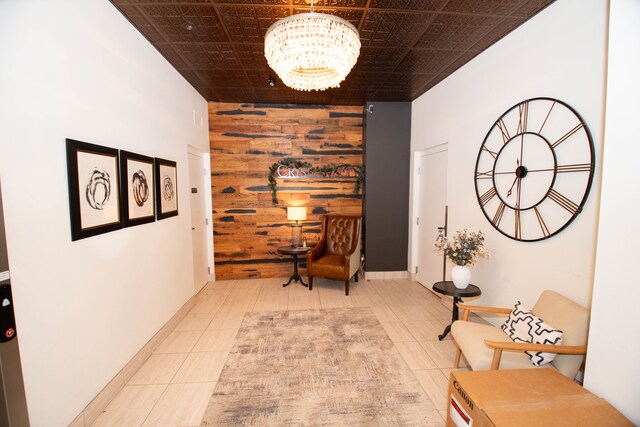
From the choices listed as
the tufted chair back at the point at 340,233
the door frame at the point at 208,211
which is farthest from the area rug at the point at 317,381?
the door frame at the point at 208,211

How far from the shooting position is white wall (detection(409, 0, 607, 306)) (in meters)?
1.92

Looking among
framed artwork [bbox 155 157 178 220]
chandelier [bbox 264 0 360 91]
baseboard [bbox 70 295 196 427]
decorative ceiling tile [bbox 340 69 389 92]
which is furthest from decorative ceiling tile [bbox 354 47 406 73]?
baseboard [bbox 70 295 196 427]

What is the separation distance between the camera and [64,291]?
1679 mm

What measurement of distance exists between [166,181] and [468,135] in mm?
3499

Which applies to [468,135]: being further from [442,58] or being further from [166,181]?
[166,181]

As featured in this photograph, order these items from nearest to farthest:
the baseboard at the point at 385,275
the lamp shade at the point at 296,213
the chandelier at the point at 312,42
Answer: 1. the chandelier at the point at 312,42
2. the lamp shade at the point at 296,213
3. the baseboard at the point at 385,275

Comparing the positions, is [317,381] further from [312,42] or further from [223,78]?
[223,78]

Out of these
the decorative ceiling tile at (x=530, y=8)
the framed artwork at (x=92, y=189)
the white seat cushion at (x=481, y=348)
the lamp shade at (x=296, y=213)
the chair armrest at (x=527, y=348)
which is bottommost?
the white seat cushion at (x=481, y=348)

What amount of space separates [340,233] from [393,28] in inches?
120

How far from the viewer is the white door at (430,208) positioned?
3.98 meters

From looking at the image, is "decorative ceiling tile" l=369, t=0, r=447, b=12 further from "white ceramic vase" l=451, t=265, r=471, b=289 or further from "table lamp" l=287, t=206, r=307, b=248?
"table lamp" l=287, t=206, r=307, b=248

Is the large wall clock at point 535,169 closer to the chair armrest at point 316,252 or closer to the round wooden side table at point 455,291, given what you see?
the round wooden side table at point 455,291

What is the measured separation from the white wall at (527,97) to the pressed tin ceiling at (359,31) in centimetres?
21

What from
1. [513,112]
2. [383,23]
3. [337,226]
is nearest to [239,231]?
[337,226]
